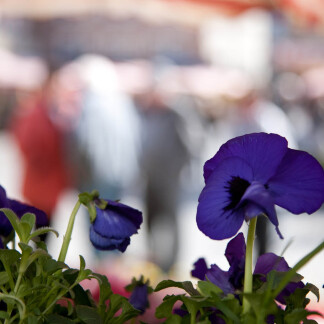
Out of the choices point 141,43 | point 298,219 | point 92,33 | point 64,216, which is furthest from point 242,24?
point 64,216

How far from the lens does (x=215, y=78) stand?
8.06 meters

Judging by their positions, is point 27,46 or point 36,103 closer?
point 36,103

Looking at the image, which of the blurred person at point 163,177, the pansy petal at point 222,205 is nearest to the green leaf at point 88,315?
the pansy petal at point 222,205

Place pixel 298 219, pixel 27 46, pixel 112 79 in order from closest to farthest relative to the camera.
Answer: pixel 112 79, pixel 298 219, pixel 27 46

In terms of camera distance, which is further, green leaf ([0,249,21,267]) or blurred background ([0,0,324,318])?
blurred background ([0,0,324,318])

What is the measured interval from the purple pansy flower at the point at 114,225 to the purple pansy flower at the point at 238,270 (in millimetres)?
72

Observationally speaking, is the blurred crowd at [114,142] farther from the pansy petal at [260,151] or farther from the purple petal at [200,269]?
the pansy petal at [260,151]

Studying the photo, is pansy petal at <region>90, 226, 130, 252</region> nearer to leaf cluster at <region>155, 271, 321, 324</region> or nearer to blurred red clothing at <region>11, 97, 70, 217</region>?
leaf cluster at <region>155, 271, 321, 324</region>

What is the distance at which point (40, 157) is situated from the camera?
141 inches

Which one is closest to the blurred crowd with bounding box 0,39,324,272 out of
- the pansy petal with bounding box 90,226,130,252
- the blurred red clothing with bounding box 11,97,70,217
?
the blurred red clothing with bounding box 11,97,70,217

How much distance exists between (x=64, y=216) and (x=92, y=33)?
10.0 ft

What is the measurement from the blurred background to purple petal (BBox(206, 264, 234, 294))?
77cm

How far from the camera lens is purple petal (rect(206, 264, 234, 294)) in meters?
0.56

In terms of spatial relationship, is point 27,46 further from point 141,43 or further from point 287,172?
point 287,172
